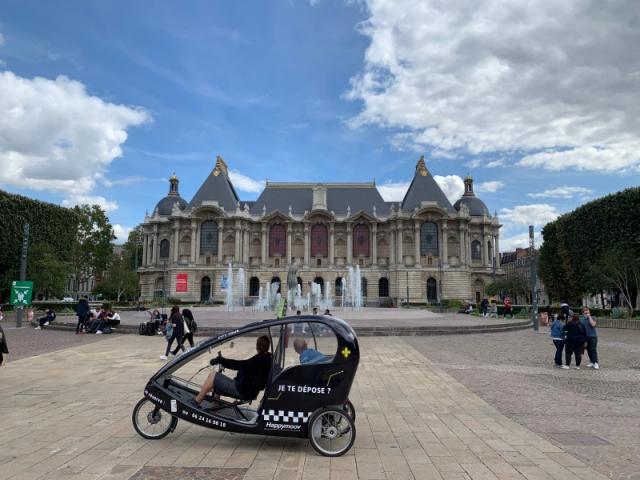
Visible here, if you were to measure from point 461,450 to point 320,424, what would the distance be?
2017mm

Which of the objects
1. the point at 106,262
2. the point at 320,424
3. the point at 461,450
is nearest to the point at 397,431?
the point at 461,450

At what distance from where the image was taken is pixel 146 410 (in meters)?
7.07

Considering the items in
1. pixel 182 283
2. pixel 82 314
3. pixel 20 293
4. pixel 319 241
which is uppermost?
pixel 319 241

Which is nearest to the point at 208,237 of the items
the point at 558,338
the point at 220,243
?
the point at 220,243

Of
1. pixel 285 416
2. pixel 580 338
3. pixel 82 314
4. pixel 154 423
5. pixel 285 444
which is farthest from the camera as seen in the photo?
pixel 82 314

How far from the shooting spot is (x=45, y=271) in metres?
45.6

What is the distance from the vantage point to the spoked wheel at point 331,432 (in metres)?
6.13

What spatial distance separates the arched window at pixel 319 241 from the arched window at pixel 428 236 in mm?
14999

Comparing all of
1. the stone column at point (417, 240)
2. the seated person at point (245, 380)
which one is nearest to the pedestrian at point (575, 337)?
the seated person at point (245, 380)

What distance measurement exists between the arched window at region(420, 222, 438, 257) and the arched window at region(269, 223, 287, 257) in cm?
2164

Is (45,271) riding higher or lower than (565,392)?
higher

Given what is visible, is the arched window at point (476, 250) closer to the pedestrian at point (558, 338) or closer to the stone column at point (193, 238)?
the stone column at point (193, 238)

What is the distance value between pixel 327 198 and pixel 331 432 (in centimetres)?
7208

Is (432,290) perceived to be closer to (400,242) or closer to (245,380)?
(400,242)
